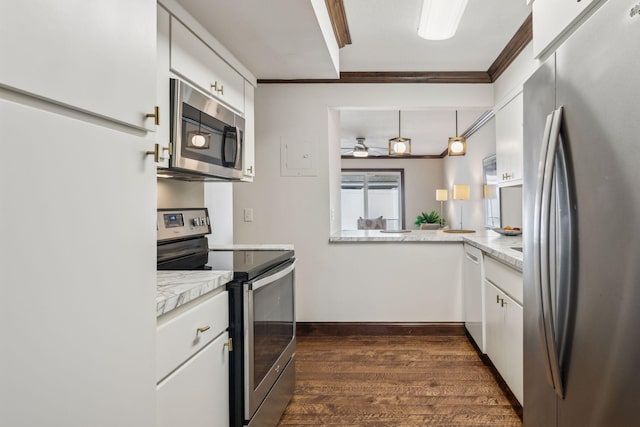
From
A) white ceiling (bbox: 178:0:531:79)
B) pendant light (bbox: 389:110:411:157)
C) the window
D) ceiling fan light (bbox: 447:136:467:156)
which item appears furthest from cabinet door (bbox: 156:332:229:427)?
the window

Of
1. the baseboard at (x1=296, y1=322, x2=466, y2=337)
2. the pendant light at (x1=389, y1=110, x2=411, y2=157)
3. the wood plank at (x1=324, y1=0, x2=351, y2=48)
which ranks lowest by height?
the baseboard at (x1=296, y1=322, x2=466, y2=337)

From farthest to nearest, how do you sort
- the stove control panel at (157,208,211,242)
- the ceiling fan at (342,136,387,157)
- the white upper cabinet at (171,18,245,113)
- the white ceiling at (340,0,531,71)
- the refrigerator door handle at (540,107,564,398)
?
the ceiling fan at (342,136,387,157), the white ceiling at (340,0,531,71), the stove control panel at (157,208,211,242), the white upper cabinet at (171,18,245,113), the refrigerator door handle at (540,107,564,398)

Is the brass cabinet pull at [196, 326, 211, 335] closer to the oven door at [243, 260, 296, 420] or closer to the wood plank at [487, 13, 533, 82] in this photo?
the oven door at [243, 260, 296, 420]

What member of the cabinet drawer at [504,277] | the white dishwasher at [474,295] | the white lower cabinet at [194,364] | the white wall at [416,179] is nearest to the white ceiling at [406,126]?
the white wall at [416,179]

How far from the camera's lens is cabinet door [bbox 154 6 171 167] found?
1.54 meters

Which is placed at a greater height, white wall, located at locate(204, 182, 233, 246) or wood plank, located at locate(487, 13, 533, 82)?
wood plank, located at locate(487, 13, 533, 82)

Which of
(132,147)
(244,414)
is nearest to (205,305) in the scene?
(244,414)

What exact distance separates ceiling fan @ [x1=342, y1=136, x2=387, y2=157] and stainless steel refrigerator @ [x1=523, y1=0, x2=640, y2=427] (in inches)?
239

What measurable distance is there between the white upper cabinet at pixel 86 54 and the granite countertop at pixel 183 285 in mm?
486

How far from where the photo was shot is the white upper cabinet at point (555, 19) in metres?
1.06

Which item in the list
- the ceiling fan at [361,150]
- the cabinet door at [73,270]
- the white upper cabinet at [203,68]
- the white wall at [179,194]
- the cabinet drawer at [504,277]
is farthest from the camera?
the ceiling fan at [361,150]

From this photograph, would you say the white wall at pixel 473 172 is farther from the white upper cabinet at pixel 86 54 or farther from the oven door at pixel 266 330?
the white upper cabinet at pixel 86 54

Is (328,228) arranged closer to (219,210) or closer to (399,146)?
(219,210)

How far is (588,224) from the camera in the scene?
3.15ft
